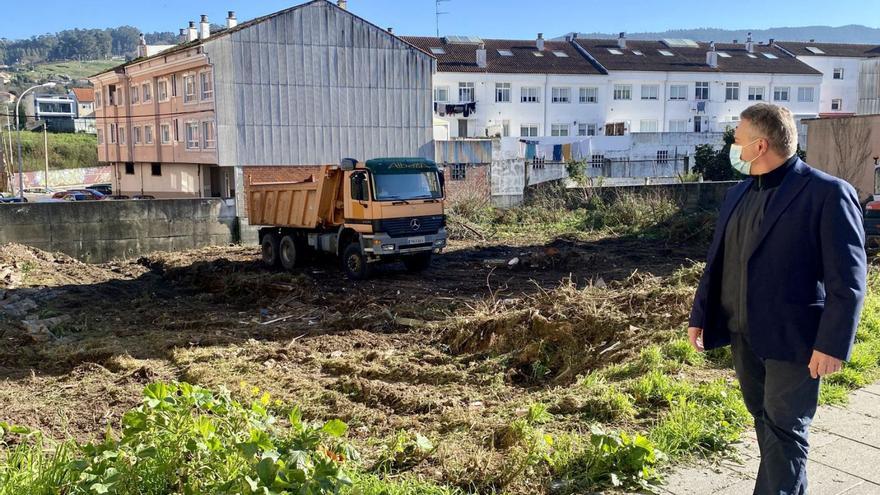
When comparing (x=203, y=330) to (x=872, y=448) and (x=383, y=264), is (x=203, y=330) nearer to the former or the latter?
(x=383, y=264)

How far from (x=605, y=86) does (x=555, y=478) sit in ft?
177

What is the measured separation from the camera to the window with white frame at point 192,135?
3588 cm

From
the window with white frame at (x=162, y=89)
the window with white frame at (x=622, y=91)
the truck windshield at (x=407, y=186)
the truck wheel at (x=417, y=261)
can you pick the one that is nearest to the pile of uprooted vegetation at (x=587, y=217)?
the truck wheel at (x=417, y=261)

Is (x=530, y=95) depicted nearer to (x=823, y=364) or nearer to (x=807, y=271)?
(x=807, y=271)

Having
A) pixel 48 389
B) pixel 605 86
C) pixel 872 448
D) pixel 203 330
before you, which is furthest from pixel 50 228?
pixel 605 86

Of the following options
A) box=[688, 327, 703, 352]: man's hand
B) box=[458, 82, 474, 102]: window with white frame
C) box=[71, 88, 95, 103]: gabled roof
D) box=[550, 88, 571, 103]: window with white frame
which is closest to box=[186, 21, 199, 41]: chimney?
box=[458, 82, 474, 102]: window with white frame

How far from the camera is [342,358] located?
357 inches

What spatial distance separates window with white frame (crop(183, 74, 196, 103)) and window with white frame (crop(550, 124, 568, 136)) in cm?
2697

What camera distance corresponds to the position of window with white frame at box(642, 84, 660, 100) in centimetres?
5665

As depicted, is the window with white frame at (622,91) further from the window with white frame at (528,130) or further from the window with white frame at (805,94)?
the window with white frame at (805,94)

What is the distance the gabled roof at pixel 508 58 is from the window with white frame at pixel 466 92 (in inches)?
42.5

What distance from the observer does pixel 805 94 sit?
60.8 m

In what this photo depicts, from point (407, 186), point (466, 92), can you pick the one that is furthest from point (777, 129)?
point (466, 92)

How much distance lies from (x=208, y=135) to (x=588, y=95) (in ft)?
98.8
